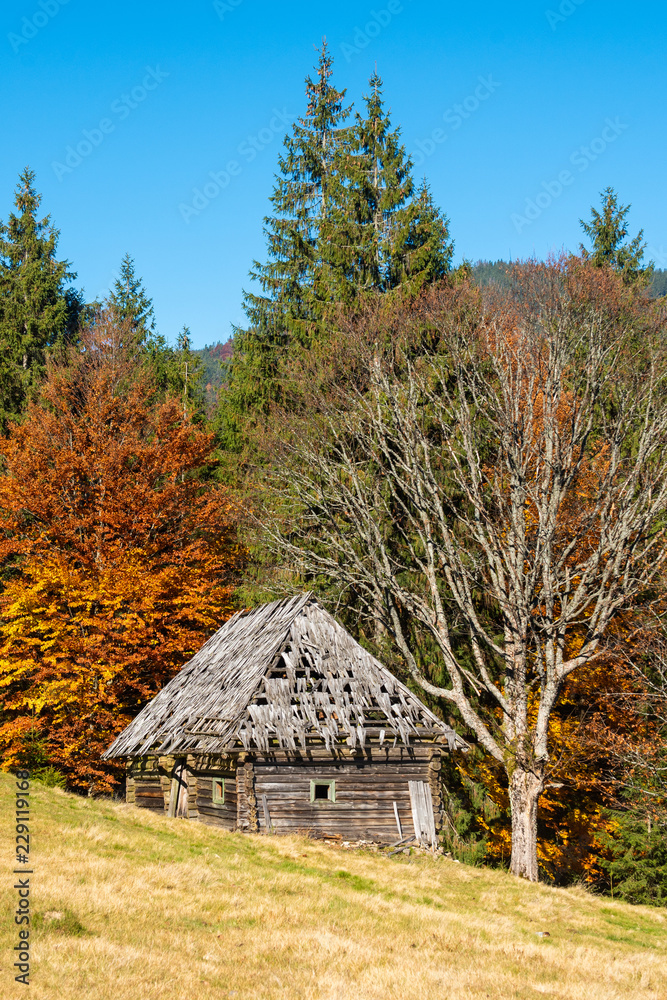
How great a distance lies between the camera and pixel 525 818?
1770cm

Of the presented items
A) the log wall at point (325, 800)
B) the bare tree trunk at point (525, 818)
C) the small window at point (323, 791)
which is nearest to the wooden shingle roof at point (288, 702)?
the log wall at point (325, 800)

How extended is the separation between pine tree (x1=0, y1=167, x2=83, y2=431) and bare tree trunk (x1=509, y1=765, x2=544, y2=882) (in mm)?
23642

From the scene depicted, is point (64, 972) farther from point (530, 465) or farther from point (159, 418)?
point (159, 418)

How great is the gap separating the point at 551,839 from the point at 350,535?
39.0ft

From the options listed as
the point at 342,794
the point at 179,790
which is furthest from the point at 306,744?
the point at 179,790

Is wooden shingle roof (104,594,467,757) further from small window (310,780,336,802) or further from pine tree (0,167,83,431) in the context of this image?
pine tree (0,167,83,431)

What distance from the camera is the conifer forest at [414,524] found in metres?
19.5

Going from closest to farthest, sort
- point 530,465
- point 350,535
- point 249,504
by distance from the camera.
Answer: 1. point 530,465
2. point 350,535
3. point 249,504

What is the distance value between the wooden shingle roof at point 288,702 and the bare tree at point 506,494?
52.6 inches

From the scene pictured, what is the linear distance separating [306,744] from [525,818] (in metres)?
5.20

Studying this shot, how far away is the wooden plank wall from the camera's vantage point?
18.1 meters

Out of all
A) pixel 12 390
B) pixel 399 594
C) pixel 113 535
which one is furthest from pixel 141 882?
pixel 12 390

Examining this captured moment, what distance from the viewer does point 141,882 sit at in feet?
38.7

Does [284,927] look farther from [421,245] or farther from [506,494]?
[421,245]
